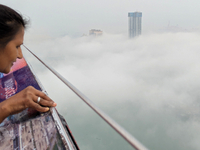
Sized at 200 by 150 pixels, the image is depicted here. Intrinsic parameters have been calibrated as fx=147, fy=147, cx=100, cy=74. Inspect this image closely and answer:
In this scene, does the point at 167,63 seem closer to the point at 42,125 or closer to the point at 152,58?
the point at 152,58

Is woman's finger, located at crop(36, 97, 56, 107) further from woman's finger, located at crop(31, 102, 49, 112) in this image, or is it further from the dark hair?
the dark hair

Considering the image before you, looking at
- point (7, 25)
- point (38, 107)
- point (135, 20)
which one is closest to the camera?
point (7, 25)

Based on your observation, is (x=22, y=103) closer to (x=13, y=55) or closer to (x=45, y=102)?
(x=45, y=102)

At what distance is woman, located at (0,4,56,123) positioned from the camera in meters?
0.52

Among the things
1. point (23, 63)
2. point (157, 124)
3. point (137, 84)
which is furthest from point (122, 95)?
point (23, 63)

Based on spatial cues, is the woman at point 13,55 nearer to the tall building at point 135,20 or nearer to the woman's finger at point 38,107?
the woman's finger at point 38,107

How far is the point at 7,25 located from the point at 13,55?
0.11 m

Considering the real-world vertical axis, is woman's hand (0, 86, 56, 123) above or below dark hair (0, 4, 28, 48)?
below

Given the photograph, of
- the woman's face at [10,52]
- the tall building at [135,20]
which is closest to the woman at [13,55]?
the woman's face at [10,52]

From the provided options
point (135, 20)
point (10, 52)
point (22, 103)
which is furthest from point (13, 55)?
point (135, 20)

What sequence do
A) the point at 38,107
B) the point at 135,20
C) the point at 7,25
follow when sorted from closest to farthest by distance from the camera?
the point at 7,25
the point at 38,107
the point at 135,20

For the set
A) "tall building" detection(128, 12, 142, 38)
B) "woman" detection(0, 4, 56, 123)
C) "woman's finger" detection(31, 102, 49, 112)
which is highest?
"woman" detection(0, 4, 56, 123)

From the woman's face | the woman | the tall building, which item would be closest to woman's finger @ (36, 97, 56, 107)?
the woman

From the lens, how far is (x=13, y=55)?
560 millimetres
